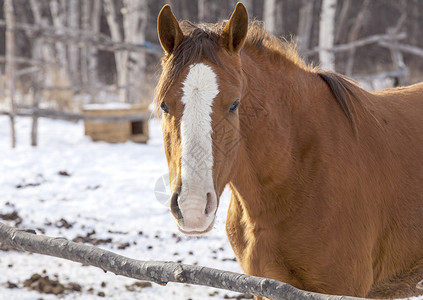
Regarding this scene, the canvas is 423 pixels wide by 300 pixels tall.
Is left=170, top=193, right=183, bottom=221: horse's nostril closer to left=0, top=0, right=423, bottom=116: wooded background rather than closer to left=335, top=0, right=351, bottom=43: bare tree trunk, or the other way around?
left=0, top=0, right=423, bottom=116: wooded background

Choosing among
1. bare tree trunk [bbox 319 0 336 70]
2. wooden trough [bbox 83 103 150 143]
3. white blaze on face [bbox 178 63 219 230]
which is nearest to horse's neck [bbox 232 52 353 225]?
white blaze on face [bbox 178 63 219 230]

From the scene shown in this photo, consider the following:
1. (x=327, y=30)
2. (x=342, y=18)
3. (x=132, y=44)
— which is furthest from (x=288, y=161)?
(x=342, y=18)

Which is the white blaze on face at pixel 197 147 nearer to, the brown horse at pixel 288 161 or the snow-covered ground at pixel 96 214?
the brown horse at pixel 288 161

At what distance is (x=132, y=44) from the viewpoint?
10820 mm

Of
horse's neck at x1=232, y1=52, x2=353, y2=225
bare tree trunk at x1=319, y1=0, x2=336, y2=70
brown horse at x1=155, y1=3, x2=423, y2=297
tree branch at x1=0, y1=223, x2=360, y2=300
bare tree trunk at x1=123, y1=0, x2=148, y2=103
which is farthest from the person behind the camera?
bare tree trunk at x1=123, y1=0, x2=148, y2=103

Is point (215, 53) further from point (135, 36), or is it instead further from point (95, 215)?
point (135, 36)

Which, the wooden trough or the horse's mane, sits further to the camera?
the wooden trough

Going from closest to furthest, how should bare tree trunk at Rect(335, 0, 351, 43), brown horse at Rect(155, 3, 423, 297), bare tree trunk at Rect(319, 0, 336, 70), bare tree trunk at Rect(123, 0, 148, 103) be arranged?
brown horse at Rect(155, 3, 423, 297) → bare tree trunk at Rect(319, 0, 336, 70) → bare tree trunk at Rect(123, 0, 148, 103) → bare tree trunk at Rect(335, 0, 351, 43)

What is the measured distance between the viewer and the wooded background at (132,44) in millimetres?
11781

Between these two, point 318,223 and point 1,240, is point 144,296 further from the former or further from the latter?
point 318,223

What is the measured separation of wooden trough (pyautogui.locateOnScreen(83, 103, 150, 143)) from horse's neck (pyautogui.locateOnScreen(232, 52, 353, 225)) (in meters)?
7.25

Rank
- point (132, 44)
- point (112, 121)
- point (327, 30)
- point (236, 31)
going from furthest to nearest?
point (327, 30)
point (132, 44)
point (112, 121)
point (236, 31)

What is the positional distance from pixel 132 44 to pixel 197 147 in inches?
365

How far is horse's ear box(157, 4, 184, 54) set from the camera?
7.40 feet
